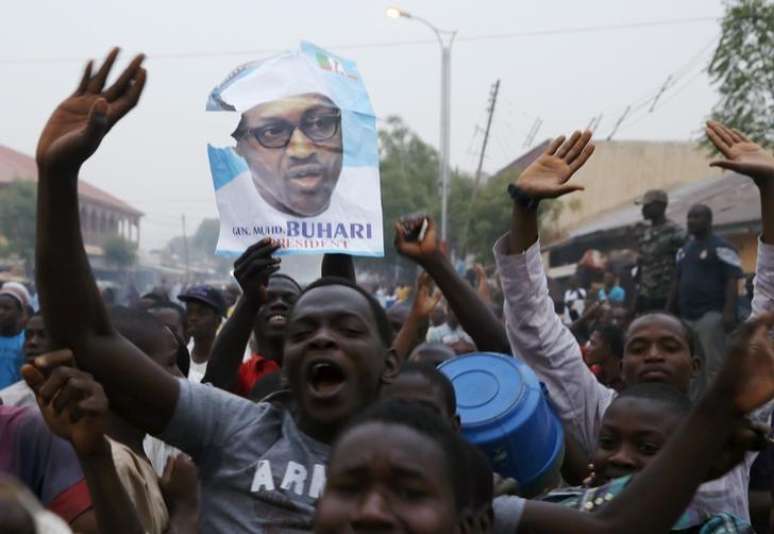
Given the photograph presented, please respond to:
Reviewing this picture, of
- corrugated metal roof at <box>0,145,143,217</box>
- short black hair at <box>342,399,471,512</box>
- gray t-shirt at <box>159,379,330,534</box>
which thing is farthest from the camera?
corrugated metal roof at <box>0,145,143,217</box>

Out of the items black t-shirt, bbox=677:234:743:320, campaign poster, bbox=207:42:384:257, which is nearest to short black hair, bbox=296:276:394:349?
campaign poster, bbox=207:42:384:257

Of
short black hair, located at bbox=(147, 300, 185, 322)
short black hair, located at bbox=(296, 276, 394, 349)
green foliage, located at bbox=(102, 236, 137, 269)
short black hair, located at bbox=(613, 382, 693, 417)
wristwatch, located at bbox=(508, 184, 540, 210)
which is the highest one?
wristwatch, located at bbox=(508, 184, 540, 210)

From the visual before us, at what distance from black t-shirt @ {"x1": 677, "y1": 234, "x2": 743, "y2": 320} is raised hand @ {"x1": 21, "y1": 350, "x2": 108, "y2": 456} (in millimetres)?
7089

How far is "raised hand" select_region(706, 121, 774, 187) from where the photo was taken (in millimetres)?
4242

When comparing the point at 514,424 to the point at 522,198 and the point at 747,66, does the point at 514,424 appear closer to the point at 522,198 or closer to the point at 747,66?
the point at 522,198

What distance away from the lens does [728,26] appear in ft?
59.2

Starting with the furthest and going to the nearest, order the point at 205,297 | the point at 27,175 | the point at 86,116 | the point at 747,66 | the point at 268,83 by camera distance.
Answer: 1. the point at 27,175
2. the point at 747,66
3. the point at 205,297
4. the point at 268,83
5. the point at 86,116

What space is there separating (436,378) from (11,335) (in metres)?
5.48

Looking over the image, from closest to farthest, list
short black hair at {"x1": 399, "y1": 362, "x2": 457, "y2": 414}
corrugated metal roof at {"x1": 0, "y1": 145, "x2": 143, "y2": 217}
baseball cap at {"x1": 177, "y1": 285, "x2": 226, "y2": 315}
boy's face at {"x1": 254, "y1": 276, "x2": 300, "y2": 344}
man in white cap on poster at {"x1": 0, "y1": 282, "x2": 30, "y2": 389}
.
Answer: short black hair at {"x1": 399, "y1": 362, "x2": 457, "y2": 414} < boy's face at {"x1": 254, "y1": 276, "x2": 300, "y2": 344} < baseball cap at {"x1": 177, "y1": 285, "x2": 226, "y2": 315} < man in white cap on poster at {"x1": 0, "y1": 282, "x2": 30, "y2": 389} < corrugated metal roof at {"x1": 0, "y1": 145, "x2": 143, "y2": 217}

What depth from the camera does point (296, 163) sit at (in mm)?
5312

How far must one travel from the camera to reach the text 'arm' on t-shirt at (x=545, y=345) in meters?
4.22

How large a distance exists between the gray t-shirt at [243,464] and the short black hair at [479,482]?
46 cm

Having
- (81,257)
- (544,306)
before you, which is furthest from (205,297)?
(81,257)

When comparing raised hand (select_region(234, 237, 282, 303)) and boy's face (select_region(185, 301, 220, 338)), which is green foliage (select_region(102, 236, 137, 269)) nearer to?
boy's face (select_region(185, 301, 220, 338))
